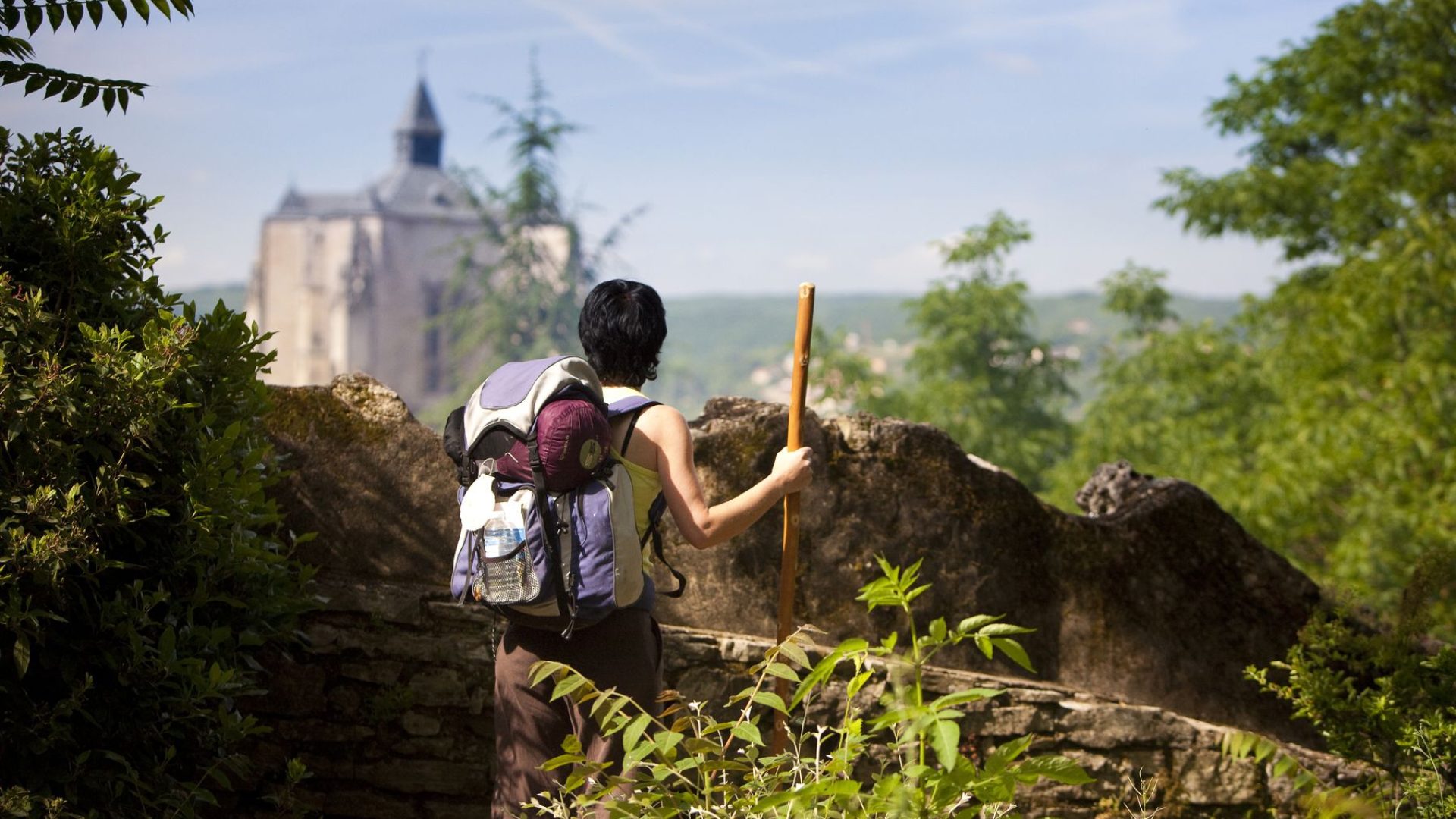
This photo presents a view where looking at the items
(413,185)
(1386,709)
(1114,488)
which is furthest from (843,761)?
(413,185)

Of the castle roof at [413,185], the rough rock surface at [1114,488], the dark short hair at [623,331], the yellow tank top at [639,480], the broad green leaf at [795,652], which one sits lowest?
the broad green leaf at [795,652]

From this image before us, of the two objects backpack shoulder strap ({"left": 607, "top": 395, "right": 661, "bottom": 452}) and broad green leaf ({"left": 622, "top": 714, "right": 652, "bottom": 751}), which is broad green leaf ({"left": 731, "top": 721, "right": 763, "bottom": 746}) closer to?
broad green leaf ({"left": 622, "top": 714, "right": 652, "bottom": 751})

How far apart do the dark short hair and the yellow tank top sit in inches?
1.2

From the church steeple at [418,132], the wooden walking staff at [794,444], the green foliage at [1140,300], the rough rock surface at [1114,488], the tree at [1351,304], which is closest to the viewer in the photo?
the wooden walking staff at [794,444]

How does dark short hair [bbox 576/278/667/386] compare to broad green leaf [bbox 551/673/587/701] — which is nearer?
broad green leaf [bbox 551/673/587/701]

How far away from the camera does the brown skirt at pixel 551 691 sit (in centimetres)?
290

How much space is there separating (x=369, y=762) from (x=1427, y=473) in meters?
9.34

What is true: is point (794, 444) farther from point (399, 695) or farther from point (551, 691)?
point (399, 695)

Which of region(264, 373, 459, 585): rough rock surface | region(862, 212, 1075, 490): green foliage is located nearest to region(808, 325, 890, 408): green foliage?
region(862, 212, 1075, 490): green foliage

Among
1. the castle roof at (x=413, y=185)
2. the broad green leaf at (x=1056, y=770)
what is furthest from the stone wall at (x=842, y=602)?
the castle roof at (x=413, y=185)

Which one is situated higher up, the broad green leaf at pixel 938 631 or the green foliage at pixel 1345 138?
the green foliage at pixel 1345 138

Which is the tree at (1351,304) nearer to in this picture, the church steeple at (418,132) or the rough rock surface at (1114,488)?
the rough rock surface at (1114,488)

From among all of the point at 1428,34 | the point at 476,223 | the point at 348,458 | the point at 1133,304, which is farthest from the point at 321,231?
the point at 348,458

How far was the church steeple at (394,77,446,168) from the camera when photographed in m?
86.7
